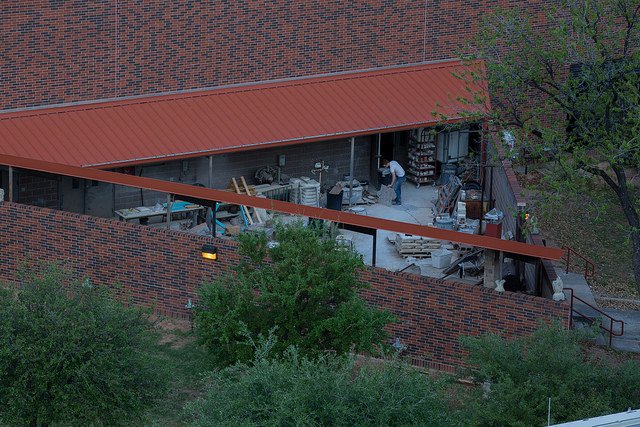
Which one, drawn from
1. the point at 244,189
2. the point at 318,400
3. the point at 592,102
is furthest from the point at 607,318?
the point at 318,400

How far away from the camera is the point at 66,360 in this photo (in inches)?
926

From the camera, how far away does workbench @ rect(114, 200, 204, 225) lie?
117ft

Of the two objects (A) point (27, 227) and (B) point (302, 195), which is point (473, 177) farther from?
(A) point (27, 227)

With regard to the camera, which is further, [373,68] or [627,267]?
[373,68]

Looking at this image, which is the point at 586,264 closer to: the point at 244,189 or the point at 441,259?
the point at 441,259

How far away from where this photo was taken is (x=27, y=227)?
3200 centimetres

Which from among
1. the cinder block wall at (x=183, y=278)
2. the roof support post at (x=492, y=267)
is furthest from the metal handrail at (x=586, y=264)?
the cinder block wall at (x=183, y=278)

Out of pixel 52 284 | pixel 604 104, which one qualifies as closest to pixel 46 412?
pixel 52 284

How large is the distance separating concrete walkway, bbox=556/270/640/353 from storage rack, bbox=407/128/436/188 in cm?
746

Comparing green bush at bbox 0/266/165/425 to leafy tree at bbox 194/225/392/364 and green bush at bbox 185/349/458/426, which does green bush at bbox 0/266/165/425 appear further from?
green bush at bbox 185/349/458/426

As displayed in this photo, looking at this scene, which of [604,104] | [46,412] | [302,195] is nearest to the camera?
[46,412]

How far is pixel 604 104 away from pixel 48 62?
Answer: 14.2m

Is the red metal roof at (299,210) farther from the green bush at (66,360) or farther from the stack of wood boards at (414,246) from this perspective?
Answer: the green bush at (66,360)

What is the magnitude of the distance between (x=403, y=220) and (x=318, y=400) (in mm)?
17668
